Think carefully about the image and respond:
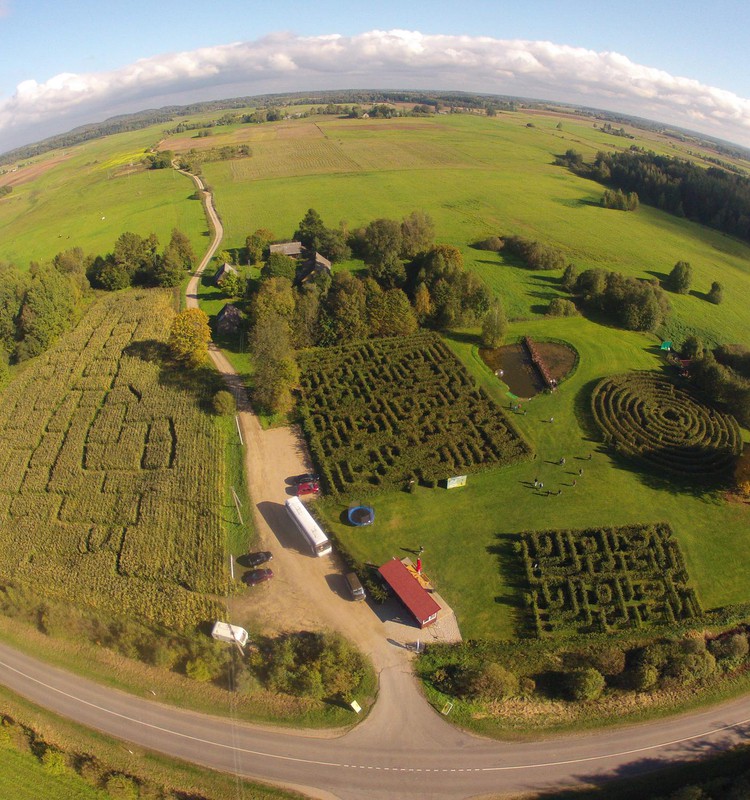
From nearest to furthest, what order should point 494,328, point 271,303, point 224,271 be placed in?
point 494,328 → point 271,303 → point 224,271

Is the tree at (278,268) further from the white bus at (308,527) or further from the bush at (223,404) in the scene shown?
the white bus at (308,527)

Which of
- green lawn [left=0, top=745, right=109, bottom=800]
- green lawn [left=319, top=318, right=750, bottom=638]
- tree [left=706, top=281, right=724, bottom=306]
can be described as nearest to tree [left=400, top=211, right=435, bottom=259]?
green lawn [left=319, top=318, right=750, bottom=638]

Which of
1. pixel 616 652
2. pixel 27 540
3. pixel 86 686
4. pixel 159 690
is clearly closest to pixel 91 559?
pixel 27 540

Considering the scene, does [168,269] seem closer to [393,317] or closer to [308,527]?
[393,317]

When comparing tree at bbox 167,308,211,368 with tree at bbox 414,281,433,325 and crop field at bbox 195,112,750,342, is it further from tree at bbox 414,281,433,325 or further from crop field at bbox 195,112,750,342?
crop field at bbox 195,112,750,342

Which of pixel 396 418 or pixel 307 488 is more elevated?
pixel 396 418

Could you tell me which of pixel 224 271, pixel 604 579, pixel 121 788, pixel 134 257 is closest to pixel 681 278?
pixel 604 579
